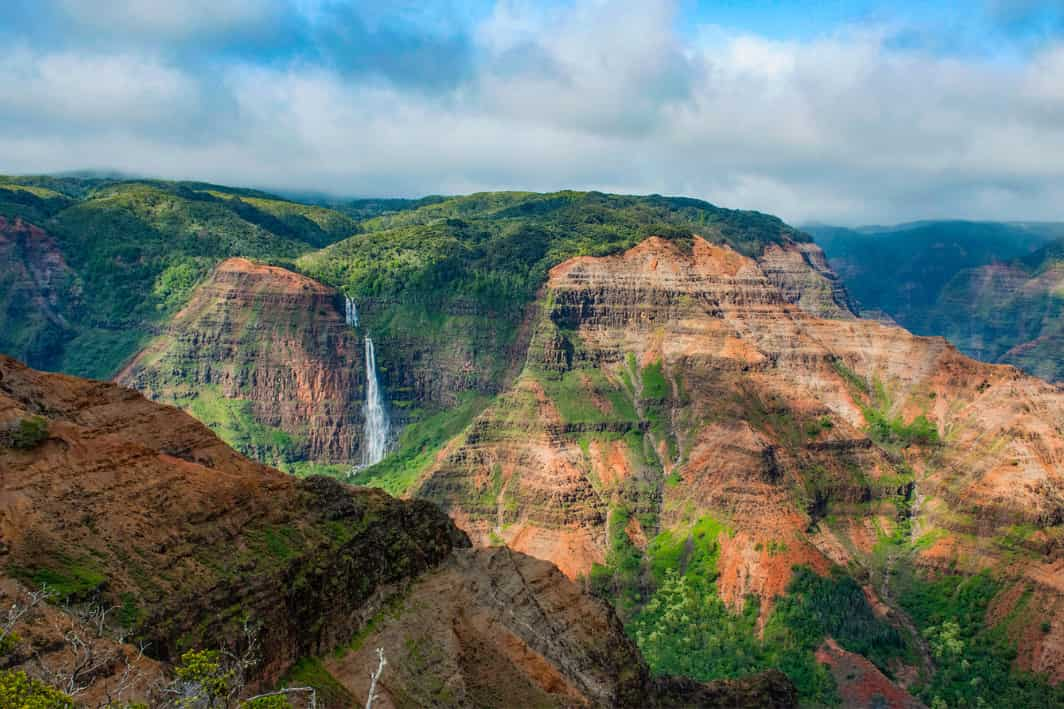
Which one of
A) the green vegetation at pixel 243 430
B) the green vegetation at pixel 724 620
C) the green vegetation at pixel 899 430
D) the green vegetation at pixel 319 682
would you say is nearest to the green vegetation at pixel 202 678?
the green vegetation at pixel 319 682

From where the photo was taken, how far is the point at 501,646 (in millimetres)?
73438

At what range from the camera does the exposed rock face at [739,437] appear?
14388 cm

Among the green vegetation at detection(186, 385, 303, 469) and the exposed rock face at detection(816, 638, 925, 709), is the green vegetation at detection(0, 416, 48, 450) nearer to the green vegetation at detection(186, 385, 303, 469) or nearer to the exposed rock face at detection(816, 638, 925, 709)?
the exposed rock face at detection(816, 638, 925, 709)

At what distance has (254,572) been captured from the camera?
64.6m

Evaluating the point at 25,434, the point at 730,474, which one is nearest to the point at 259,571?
the point at 25,434

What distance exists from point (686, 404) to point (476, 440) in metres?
33.5

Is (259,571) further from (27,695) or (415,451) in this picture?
(415,451)

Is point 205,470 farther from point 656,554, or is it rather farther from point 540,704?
point 656,554

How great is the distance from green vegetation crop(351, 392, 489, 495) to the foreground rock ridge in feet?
311

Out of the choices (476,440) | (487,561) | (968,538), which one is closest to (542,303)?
(476,440)

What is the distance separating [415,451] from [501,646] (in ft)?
395

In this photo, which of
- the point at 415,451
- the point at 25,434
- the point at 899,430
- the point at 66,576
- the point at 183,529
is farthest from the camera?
the point at 415,451

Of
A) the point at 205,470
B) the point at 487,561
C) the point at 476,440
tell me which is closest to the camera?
the point at 205,470

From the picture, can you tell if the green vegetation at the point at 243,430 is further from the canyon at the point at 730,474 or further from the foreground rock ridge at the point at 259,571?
the foreground rock ridge at the point at 259,571
